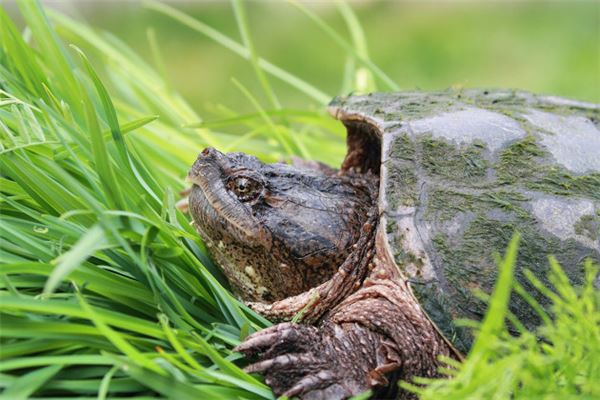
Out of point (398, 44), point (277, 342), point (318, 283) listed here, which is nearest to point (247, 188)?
point (318, 283)

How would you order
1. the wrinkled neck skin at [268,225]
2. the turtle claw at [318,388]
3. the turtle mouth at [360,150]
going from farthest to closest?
the turtle mouth at [360,150] → the wrinkled neck skin at [268,225] → the turtle claw at [318,388]

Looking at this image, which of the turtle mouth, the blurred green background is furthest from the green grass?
the blurred green background

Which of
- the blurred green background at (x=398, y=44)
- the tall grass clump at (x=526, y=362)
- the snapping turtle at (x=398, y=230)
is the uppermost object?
the blurred green background at (x=398, y=44)

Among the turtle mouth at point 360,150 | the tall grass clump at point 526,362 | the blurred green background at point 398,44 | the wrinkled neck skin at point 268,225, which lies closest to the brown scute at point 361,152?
the turtle mouth at point 360,150

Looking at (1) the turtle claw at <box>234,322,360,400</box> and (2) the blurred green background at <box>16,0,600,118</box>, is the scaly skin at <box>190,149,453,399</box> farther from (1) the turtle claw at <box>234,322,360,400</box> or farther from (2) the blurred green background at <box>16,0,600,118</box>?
(2) the blurred green background at <box>16,0,600,118</box>

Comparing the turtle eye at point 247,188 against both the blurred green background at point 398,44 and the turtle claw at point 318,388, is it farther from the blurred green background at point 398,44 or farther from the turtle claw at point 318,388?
the blurred green background at point 398,44

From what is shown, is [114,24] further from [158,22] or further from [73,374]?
[73,374]

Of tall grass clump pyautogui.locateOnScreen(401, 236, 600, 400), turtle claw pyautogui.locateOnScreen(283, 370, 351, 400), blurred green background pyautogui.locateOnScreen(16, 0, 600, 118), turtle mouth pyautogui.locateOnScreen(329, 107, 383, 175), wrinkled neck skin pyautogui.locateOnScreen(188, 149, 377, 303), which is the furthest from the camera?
blurred green background pyautogui.locateOnScreen(16, 0, 600, 118)

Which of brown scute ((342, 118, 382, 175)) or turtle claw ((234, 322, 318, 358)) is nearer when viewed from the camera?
turtle claw ((234, 322, 318, 358))

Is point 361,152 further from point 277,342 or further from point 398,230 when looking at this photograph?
point 277,342
